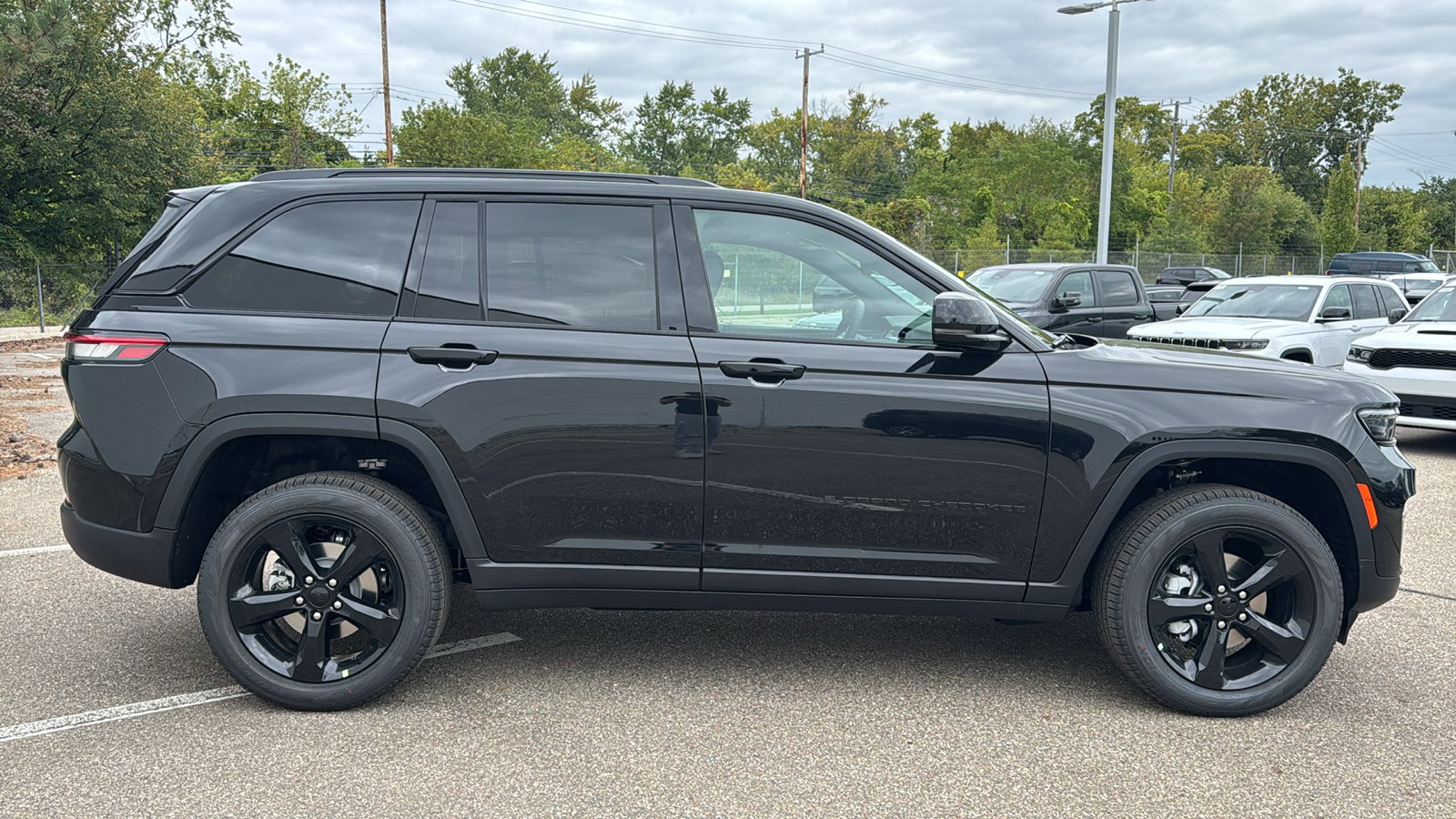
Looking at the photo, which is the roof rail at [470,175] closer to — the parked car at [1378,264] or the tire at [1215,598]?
the tire at [1215,598]

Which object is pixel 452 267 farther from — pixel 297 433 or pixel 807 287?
pixel 807 287

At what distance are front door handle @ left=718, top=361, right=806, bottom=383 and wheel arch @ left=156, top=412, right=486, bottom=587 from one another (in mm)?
1016

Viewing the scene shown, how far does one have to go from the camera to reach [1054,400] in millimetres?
3541

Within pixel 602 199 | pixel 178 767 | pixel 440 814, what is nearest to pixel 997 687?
pixel 440 814

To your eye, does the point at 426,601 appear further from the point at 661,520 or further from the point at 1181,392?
the point at 1181,392

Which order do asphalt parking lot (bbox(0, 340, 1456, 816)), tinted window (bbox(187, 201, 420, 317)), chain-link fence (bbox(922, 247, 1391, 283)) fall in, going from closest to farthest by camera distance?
1. asphalt parking lot (bbox(0, 340, 1456, 816))
2. tinted window (bbox(187, 201, 420, 317))
3. chain-link fence (bbox(922, 247, 1391, 283))

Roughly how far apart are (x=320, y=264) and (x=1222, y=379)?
3.20 meters

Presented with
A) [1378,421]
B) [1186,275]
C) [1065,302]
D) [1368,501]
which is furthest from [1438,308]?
[1186,275]

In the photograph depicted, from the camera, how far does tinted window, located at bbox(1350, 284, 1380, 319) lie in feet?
39.9

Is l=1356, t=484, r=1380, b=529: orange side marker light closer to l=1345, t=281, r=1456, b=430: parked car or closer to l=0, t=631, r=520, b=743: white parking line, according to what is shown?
l=0, t=631, r=520, b=743: white parking line

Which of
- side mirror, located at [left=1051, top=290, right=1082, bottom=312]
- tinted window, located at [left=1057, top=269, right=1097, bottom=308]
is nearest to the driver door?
side mirror, located at [left=1051, top=290, right=1082, bottom=312]

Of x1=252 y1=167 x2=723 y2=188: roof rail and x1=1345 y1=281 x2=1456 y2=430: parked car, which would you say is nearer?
x1=252 y1=167 x2=723 y2=188: roof rail

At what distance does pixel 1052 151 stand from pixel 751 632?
4739 cm

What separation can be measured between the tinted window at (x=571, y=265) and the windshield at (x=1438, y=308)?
9.42 m
